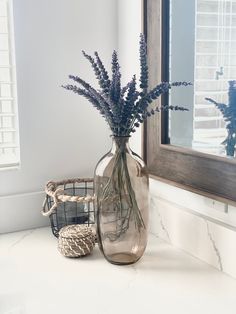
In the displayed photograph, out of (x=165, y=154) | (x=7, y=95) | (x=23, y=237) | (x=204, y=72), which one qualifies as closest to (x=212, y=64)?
(x=204, y=72)

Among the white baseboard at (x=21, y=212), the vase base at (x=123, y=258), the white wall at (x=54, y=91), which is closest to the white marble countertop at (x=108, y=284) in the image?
the vase base at (x=123, y=258)

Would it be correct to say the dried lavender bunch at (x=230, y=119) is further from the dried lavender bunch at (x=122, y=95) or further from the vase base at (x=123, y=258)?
the vase base at (x=123, y=258)

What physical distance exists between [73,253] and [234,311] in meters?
0.45

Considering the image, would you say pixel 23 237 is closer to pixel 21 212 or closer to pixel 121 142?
pixel 21 212

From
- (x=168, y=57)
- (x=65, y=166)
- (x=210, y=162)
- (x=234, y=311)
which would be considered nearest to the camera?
(x=234, y=311)

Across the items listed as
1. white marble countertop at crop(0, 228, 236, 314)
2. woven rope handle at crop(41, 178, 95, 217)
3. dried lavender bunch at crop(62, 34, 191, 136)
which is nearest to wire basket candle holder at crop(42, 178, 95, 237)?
woven rope handle at crop(41, 178, 95, 217)

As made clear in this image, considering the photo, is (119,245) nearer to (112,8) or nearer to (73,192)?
(73,192)

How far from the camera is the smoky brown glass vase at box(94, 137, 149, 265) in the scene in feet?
3.64

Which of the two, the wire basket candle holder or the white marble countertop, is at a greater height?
the wire basket candle holder

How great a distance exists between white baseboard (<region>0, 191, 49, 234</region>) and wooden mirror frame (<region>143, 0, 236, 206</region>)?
0.39 meters

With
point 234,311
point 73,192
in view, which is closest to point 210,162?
point 234,311

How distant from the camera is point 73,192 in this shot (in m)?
1.42

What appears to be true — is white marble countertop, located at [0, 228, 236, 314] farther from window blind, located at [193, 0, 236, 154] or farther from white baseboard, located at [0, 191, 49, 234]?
window blind, located at [193, 0, 236, 154]

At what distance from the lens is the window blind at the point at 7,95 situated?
4.33 feet
